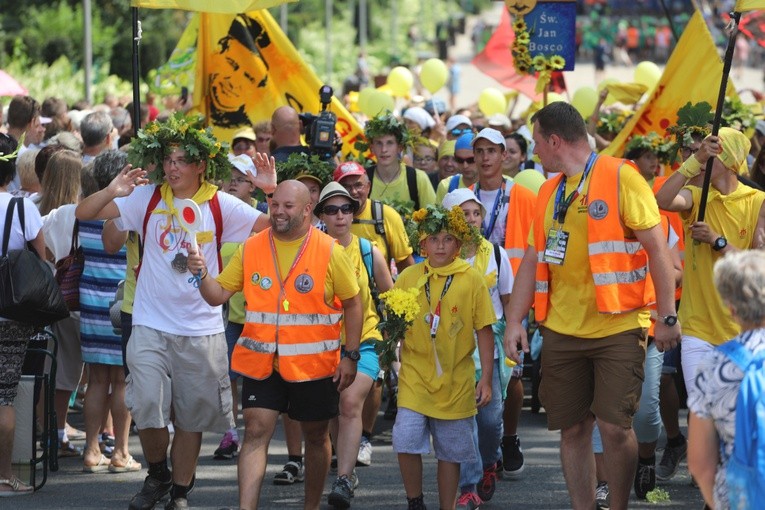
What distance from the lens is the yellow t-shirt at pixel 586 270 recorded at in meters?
7.62

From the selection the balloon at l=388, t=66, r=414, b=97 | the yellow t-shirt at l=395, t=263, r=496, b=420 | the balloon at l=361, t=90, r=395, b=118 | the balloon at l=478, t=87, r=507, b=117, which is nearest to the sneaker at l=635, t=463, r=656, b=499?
the yellow t-shirt at l=395, t=263, r=496, b=420

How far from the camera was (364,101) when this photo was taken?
1778cm

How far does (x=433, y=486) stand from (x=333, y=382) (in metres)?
1.73

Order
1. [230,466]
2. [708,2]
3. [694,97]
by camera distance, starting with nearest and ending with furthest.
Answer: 1. [230,466]
2. [694,97]
3. [708,2]

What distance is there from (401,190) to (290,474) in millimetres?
2698

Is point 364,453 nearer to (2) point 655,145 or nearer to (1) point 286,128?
(1) point 286,128

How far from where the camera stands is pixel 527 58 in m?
14.1

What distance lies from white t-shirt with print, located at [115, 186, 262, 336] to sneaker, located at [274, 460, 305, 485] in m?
1.51

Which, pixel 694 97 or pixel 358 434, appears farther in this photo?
pixel 694 97

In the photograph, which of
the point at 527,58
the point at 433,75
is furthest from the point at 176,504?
the point at 433,75

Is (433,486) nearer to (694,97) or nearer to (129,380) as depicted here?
(129,380)

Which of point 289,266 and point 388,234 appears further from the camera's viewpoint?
point 388,234

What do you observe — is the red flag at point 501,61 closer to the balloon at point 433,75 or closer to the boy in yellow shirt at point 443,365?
the balloon at point 433,75

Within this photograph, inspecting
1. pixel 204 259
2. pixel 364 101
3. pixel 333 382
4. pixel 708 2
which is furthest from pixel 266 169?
pixel 708 2
